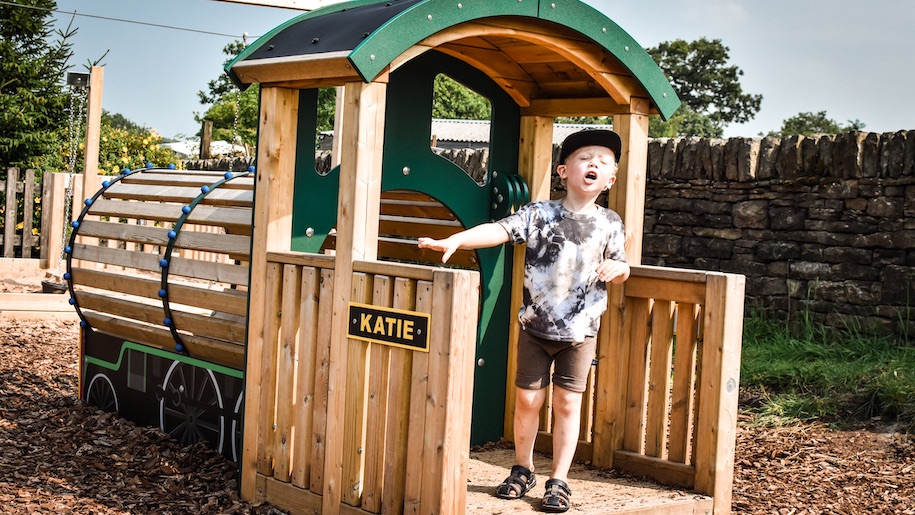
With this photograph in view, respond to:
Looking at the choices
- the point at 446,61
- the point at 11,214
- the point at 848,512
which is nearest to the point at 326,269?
the point at 446,61

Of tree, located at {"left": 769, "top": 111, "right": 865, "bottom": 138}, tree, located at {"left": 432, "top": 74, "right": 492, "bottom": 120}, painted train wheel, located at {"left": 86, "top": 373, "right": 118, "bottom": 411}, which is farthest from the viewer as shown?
tree, located at {"left": 769, "top": 111, "right": 865, "bottom": 138}

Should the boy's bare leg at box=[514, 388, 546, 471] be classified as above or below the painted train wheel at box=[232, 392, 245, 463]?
above

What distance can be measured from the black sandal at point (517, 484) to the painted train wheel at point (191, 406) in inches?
67.7

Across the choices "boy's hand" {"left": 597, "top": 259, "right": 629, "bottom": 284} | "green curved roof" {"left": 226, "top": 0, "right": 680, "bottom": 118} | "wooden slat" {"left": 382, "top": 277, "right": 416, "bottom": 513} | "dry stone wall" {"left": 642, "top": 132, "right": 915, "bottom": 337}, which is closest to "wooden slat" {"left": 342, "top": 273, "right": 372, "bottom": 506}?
"wooden slat" {"left": 382, "top": 277, "right": 416, "bottom": 513}

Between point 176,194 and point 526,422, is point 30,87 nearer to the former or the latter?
point 176,194

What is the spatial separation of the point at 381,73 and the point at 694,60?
6119cm

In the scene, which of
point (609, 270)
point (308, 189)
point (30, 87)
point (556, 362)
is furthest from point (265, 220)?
point (30, 87)

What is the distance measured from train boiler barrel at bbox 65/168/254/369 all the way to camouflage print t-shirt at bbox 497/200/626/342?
4.86 ft

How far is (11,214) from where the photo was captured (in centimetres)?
1432

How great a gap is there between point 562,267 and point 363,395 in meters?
1.02

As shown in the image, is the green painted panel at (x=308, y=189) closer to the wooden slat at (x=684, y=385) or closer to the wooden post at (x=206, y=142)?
the wooden slat at (x=684, y=385)

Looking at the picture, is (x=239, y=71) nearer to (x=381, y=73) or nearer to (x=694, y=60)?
(x=381, y=73)

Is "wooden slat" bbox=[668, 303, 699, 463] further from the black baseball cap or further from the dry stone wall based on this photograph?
the dry stone wall

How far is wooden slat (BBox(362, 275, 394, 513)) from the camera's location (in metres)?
3.99
